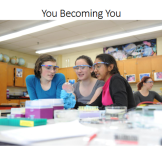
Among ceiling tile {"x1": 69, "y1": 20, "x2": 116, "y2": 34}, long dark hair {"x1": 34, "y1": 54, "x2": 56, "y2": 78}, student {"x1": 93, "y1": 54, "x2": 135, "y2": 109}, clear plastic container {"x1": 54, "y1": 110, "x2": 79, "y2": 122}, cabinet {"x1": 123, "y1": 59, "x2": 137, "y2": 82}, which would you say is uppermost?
ceiling tile {"x1": 69, "y1": 20, "x2": 116, "y2": 34}

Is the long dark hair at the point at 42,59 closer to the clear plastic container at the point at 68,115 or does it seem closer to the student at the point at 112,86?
the student at the point at 112,86

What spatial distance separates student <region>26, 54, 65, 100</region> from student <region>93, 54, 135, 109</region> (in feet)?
1.68

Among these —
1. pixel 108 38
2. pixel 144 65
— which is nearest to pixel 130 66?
pixel 144 65

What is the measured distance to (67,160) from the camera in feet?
1.76

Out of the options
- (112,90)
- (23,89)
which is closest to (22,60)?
(23,89)

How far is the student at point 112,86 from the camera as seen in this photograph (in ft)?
5.54

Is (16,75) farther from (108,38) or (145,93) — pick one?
(145,93)

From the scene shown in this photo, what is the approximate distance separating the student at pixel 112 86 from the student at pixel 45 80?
1.68 feet

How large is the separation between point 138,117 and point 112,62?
133 centimetres

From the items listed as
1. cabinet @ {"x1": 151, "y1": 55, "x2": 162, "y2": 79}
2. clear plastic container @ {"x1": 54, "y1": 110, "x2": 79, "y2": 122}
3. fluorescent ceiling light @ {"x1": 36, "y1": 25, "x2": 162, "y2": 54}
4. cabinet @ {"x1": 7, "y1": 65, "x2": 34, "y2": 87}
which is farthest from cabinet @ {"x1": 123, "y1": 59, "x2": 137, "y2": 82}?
clear plastic container @ {"x1": 54, "y1": 110, "x2": 79, "y2": 122}

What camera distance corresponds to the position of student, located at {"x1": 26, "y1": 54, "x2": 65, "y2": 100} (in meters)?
2.17

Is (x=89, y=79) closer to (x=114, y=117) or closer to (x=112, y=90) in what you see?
(x=112, y=90)

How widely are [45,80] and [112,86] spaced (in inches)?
37.3

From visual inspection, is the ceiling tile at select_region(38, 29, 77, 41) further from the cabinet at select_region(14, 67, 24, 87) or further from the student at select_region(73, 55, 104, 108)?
the student at select_region(73, 55, 104, 108)
